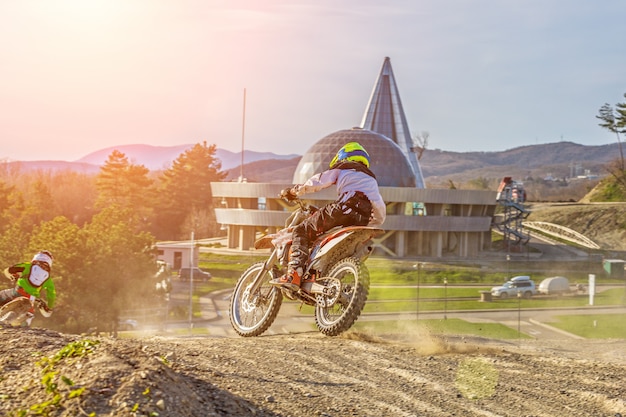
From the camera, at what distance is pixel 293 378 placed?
10.3 m

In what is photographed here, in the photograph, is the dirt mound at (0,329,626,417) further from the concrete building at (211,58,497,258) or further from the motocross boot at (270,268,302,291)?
the concrete building at (211,58,497,258)

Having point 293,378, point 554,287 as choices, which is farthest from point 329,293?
point 554,287

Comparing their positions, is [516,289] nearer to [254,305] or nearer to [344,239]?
[254,305]

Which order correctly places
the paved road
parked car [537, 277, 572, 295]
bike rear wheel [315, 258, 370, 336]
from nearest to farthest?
bike rear wheel [315, 258, 370, 336], the paved road, parked car [537, 277, 572, 295]

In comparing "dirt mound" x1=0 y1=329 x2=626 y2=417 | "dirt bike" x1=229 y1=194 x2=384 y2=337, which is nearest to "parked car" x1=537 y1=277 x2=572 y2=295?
"dirt mound" x1=0 y1=329 x2=626 y2=417

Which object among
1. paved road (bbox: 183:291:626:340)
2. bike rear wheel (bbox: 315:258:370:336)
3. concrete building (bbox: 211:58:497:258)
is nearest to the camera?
bike rear wheel (bbox: 315:258:370:336)

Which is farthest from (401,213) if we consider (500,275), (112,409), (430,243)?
(112,409)

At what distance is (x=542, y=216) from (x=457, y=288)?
54439mm

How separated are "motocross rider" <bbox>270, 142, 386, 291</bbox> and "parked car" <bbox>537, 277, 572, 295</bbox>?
2110 inches

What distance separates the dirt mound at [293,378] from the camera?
24.4ft

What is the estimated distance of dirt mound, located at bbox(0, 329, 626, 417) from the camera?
7.43m

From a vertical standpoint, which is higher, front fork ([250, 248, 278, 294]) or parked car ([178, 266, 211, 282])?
front fork ([250, 248, 278, 294])

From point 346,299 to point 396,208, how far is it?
2607 inches

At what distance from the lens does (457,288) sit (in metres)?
64.2
